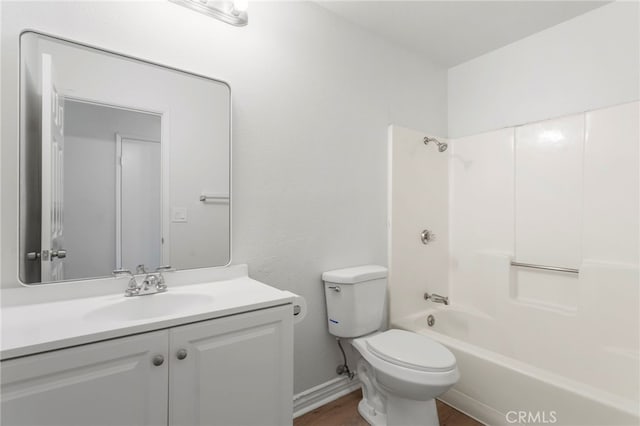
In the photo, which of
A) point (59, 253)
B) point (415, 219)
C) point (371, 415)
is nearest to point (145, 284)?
point (59, 253)

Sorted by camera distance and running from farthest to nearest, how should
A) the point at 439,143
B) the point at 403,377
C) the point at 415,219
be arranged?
1. the point at 439,143
2. the point at 415,219
3. the point at 403,377

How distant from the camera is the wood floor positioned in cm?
161

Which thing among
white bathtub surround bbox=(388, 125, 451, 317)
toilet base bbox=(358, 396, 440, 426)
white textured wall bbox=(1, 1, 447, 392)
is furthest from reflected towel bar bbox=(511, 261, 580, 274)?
toilet base bbox=(358, 396, 440, 426)

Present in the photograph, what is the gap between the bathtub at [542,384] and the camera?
1346mm

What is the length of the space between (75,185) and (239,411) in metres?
1.00

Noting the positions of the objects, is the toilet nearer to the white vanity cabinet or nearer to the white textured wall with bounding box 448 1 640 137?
the white vanity cabinet

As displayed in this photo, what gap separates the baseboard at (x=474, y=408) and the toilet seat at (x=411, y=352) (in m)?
0.46

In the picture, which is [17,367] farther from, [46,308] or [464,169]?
[464,169]

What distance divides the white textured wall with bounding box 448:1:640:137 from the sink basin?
7.51 feet

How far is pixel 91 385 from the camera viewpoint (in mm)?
775

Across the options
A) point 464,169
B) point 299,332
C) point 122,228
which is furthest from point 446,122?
point 122,228

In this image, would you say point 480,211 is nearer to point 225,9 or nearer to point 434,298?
point 434,298

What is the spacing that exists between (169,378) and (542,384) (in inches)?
64.9

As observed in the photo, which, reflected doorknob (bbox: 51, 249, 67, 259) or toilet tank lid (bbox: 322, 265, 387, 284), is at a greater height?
reflected doorknob (bbox: 51, 249, 67, 259)
